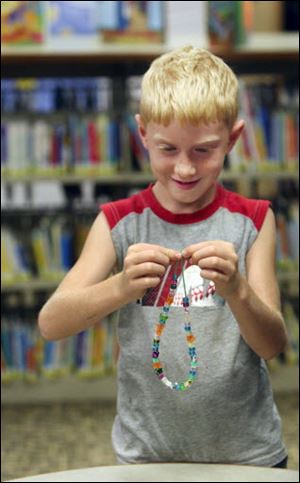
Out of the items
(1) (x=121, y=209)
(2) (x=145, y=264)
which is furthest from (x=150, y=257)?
(1) (x=121, y=209)

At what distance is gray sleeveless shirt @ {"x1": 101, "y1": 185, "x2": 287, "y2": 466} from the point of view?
127 cm

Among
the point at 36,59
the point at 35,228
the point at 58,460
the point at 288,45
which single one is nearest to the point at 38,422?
the point at 58,460

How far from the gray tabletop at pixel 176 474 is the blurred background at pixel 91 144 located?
268 cm

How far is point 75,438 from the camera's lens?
141 inches

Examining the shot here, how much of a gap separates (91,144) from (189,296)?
9.02ft

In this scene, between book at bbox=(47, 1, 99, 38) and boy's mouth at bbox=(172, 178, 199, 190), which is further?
book at bbox=(47, 1, 99, 38)

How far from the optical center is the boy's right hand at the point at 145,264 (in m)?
1.12

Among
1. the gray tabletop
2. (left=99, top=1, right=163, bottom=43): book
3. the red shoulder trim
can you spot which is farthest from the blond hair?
(left=99, top=1, right=163, bottom=43): book

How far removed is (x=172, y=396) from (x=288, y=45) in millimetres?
2987

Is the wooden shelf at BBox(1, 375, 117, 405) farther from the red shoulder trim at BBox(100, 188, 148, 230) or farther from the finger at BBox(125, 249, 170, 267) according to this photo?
the finger at BBox(125, 249, 170, 267)

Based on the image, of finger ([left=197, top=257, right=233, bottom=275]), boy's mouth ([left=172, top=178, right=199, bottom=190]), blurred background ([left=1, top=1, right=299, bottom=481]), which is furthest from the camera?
blurred background ([left=1, top=1, right=299, bottom=481])

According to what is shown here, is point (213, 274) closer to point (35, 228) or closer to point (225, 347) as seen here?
point (225, 347)

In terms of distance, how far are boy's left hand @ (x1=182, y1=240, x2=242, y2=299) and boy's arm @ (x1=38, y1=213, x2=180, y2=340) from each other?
0.09ft

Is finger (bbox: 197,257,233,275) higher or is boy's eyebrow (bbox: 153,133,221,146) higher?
boy's eyebrow (bbox: 153,133,221,146)
